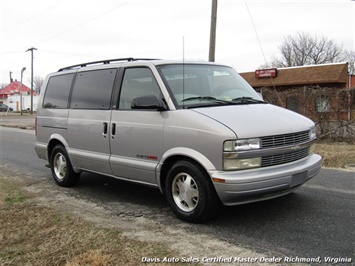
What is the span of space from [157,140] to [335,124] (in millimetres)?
9148

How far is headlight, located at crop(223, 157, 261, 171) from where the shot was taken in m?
4.08

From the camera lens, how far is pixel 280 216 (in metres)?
4.68

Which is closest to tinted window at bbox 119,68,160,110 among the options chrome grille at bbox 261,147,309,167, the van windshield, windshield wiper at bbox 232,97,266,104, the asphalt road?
the van windshield

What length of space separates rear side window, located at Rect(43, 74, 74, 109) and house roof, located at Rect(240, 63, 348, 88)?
20.4 m

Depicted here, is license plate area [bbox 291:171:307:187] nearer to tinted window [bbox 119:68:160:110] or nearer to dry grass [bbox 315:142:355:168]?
tinted window [bbox 119:68:160:110]

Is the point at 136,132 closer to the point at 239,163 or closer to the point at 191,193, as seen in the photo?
the point at 191,193

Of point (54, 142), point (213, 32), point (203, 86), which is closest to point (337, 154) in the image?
point (203, 86)

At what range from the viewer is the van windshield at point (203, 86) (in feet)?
15.8

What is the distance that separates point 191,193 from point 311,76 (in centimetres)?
2565

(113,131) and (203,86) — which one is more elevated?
(203,86)

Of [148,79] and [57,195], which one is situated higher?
[148,79]

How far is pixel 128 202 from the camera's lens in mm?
5559

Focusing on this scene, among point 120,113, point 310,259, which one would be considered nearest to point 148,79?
point 120,113

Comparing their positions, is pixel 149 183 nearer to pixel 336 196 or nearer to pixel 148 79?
pixel 148 79
